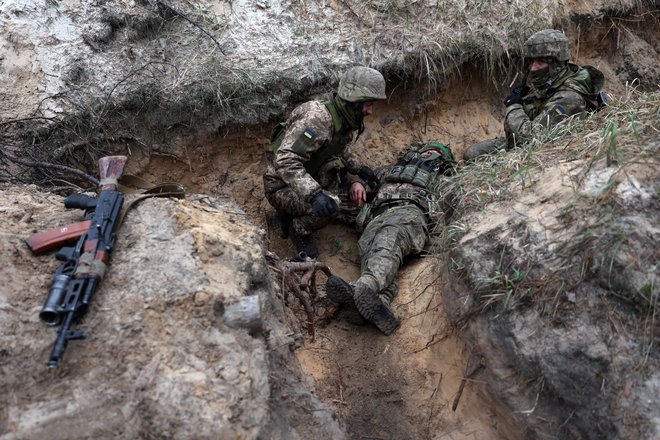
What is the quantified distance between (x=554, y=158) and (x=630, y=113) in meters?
0.60

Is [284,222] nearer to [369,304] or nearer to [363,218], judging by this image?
[363,218]

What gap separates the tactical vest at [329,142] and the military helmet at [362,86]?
195 millimetres

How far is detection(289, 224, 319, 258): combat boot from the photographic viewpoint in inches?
231

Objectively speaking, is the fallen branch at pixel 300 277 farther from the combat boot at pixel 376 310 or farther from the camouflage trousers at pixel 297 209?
the camouflage trousers at pixel 297 209

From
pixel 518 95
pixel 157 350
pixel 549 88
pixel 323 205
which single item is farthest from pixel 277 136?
pixel 157 350

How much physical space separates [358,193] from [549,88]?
2238 millimetres

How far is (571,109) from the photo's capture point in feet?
18.8

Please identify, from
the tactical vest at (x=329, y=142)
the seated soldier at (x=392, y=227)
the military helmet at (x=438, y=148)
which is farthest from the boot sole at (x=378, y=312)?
the military helmet at (x=438, y=148)

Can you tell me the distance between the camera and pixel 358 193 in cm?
611

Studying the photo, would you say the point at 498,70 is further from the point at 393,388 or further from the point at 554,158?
the point at 393,388

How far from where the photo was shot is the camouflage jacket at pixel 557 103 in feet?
18.5

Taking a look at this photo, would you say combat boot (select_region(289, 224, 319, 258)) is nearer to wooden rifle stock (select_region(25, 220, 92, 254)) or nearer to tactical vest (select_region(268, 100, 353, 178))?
tactical vest (select_region(268, 100, 353, 178))

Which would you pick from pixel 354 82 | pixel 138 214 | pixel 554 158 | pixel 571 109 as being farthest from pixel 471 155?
pixel 138 214

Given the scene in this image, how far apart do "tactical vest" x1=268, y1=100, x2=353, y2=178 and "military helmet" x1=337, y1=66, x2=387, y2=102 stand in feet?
0.64
